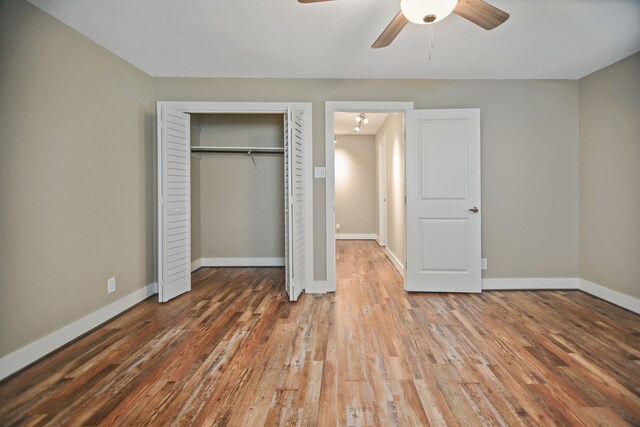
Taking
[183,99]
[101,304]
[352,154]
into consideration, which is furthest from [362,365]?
[352,154]

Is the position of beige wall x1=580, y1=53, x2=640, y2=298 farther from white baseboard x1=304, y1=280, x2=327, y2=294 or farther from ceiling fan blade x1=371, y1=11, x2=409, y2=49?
white baseboard x1=304, y1=280, x2=327, y2=294

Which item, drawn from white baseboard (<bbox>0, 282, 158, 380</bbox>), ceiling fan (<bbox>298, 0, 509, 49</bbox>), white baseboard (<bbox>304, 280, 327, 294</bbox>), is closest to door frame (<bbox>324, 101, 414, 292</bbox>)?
white baseboard (<bbox>304, 280, 327, 294</bbox>)

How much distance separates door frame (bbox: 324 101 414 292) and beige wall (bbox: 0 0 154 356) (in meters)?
2.03

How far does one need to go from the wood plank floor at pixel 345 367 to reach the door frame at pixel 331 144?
54 centimetres

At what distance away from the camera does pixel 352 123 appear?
6594 millimetres

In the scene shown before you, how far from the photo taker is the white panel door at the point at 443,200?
3.52m

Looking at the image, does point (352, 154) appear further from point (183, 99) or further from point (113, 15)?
point (113, 15)

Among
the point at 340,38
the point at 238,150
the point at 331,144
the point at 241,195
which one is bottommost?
the point at 241,195

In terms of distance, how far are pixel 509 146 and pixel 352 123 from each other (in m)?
3.50

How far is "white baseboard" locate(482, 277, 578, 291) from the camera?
11.9ft

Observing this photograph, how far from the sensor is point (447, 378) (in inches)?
74.3

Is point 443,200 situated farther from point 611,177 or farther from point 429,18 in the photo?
point 429,18

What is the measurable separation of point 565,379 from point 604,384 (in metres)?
0.19

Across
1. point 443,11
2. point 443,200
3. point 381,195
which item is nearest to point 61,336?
point 443,11
